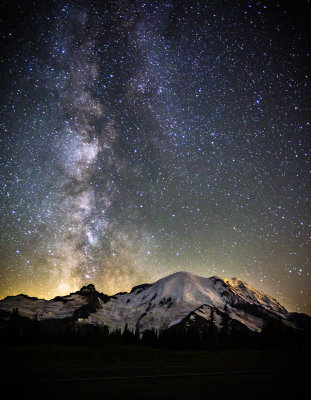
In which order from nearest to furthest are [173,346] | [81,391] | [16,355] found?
1. [81,391]
2. [16,355]
3. [173,346]

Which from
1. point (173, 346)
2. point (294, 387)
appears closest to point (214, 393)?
point (294, 387)

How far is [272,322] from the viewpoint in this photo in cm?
10281

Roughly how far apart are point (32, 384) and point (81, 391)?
2.25 m

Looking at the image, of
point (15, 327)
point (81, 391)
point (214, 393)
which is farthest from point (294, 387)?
point (15, 327)

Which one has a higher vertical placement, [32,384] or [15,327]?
[32,384]

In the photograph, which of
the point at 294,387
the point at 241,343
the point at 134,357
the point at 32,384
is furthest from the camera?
the point at 241,343

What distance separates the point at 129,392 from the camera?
7035mm

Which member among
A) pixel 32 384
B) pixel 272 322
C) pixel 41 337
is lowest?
pixel 41 337

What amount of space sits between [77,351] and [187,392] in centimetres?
2370

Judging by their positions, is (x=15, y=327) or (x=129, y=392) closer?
(x=129, y=392)

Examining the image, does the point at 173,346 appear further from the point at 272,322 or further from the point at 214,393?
the point at 214,393

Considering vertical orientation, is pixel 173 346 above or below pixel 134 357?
below

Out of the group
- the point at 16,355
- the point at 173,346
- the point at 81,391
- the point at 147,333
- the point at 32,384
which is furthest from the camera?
the point at 147,333

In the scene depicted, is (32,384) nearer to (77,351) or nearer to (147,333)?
(77,351)
